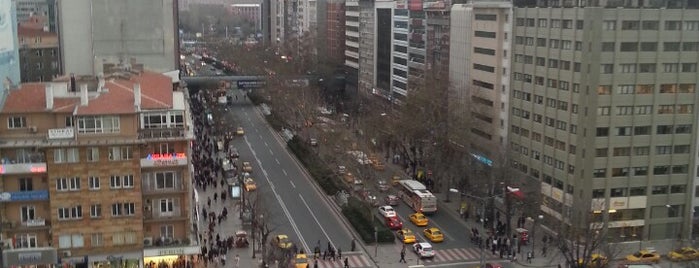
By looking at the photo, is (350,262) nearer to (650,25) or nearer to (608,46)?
(608,46)

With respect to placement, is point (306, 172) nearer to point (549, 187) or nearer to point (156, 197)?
point (549, 187)

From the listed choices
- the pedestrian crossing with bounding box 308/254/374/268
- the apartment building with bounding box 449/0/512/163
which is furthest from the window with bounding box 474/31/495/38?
the pedestrian crossing with bounding box 308/254/374/268

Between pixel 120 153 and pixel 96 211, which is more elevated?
pixel 120 153

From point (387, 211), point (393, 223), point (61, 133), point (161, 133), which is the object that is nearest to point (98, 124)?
point (61, 133)

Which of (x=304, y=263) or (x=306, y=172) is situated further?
(x=306, y=172)

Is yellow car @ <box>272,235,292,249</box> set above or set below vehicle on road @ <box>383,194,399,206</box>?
above

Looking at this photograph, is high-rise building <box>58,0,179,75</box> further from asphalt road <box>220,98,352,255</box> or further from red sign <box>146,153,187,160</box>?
red sign <box>146,153,187,160</box>

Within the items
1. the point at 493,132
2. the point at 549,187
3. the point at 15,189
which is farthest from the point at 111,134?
the point at 493,132
